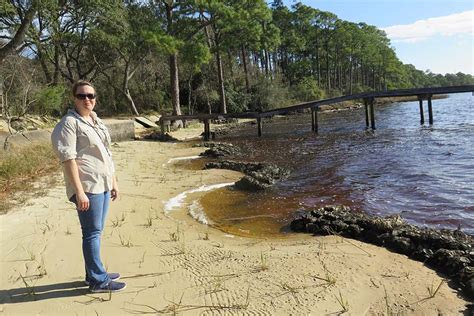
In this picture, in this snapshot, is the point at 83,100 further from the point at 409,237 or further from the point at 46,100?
the point at 46,100

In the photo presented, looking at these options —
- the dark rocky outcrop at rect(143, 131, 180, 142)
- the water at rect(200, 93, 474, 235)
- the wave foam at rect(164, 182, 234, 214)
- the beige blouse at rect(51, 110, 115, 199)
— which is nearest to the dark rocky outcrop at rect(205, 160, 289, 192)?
the water at rect(200, 93, 474, 235)

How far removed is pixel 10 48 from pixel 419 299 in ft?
42.9

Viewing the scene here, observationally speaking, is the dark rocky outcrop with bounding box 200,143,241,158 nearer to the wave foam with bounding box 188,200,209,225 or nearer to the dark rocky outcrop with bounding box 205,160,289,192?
the dark rocky outcrop with bounding box 205,160,289,192

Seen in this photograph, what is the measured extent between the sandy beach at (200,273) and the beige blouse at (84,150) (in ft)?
3.61

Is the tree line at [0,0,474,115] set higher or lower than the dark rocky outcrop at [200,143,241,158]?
higher

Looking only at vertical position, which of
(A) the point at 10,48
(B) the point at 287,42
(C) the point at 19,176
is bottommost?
(C) the point at 19,176

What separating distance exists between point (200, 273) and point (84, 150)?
1.79 meters

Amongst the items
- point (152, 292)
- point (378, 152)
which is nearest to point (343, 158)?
point (378, 152)

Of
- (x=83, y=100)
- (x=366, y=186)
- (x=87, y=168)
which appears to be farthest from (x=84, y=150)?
(x=366, y=186)

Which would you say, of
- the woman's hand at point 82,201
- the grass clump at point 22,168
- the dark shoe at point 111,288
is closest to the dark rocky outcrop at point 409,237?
the dark shoe at point 111,288

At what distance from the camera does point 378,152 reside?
1463 cm

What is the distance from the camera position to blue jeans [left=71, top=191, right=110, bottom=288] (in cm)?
349

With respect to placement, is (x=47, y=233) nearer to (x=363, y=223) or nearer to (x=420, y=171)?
(x=363, y=223)

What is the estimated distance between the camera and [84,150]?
347 centimetres
